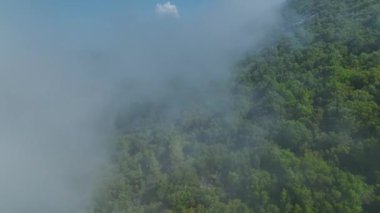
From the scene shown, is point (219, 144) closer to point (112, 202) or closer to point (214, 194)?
point (214, 194)

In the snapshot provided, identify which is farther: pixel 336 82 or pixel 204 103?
pixel 204 103

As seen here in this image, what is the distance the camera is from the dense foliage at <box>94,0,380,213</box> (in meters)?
35.7

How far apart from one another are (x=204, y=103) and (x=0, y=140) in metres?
24.0

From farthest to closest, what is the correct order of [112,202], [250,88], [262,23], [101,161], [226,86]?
1. [262,23]
2. [226,86]
3. [250,88]
4. [101,161]
5. [112,202]

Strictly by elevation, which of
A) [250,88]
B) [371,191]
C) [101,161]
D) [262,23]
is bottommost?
[371,191]

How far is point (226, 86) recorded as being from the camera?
191ft

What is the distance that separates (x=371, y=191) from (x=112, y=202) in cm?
1916

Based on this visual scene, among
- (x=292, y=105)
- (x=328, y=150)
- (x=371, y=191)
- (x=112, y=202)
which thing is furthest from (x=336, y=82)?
(x=112, y=202)

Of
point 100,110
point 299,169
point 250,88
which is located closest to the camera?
point 299,169

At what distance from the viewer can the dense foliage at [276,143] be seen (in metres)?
35.7

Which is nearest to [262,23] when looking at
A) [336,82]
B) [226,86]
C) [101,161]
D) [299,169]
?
[226,86]

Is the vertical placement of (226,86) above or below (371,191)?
above

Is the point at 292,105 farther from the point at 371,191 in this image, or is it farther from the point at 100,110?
the point at 100,110

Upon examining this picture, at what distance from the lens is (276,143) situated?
4159 centimetres
